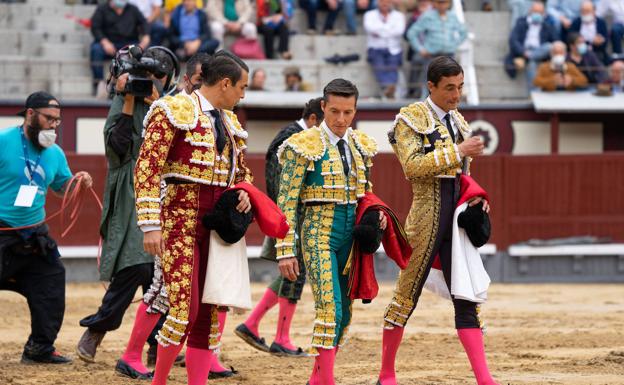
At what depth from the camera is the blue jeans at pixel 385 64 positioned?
50.3ft

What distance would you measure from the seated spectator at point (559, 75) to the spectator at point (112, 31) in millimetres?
4515

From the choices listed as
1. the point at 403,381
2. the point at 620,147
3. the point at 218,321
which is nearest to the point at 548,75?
the point at 620,147

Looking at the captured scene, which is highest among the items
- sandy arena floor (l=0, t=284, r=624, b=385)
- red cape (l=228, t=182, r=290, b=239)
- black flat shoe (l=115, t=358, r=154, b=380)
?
red cape (l=228, t=182, r=290, b=239)

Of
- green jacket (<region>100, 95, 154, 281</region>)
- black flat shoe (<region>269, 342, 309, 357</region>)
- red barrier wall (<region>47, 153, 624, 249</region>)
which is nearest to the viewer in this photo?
green jacket (<region>100, 95, 154, 281</region>)

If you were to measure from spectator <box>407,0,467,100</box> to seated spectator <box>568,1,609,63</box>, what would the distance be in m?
1.56

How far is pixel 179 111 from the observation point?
5562 millimetres

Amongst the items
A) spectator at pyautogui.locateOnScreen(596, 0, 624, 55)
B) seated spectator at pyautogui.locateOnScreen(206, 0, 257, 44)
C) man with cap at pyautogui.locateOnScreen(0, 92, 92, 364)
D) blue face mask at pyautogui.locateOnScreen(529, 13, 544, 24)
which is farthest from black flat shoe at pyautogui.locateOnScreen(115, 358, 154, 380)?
spectator at pyautogui.locateOnScreen(596, 0, 624, 55)

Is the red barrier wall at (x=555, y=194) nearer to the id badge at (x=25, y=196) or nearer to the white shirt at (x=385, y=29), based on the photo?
the white shirt at (x=385, y=29)

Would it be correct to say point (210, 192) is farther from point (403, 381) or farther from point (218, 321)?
point (403, 381)

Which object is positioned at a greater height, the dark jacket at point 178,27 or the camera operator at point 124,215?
the dark jacket at point 178,27

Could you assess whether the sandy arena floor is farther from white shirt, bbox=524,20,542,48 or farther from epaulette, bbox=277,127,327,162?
white shirt, bbox=524,20,542,48

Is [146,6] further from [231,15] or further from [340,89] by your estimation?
[340,89]

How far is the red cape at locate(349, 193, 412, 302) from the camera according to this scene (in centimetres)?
621

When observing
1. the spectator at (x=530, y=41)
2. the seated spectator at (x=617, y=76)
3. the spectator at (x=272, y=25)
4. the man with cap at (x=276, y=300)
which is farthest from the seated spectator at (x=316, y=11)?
the man with cap at (x=276, y=300)
